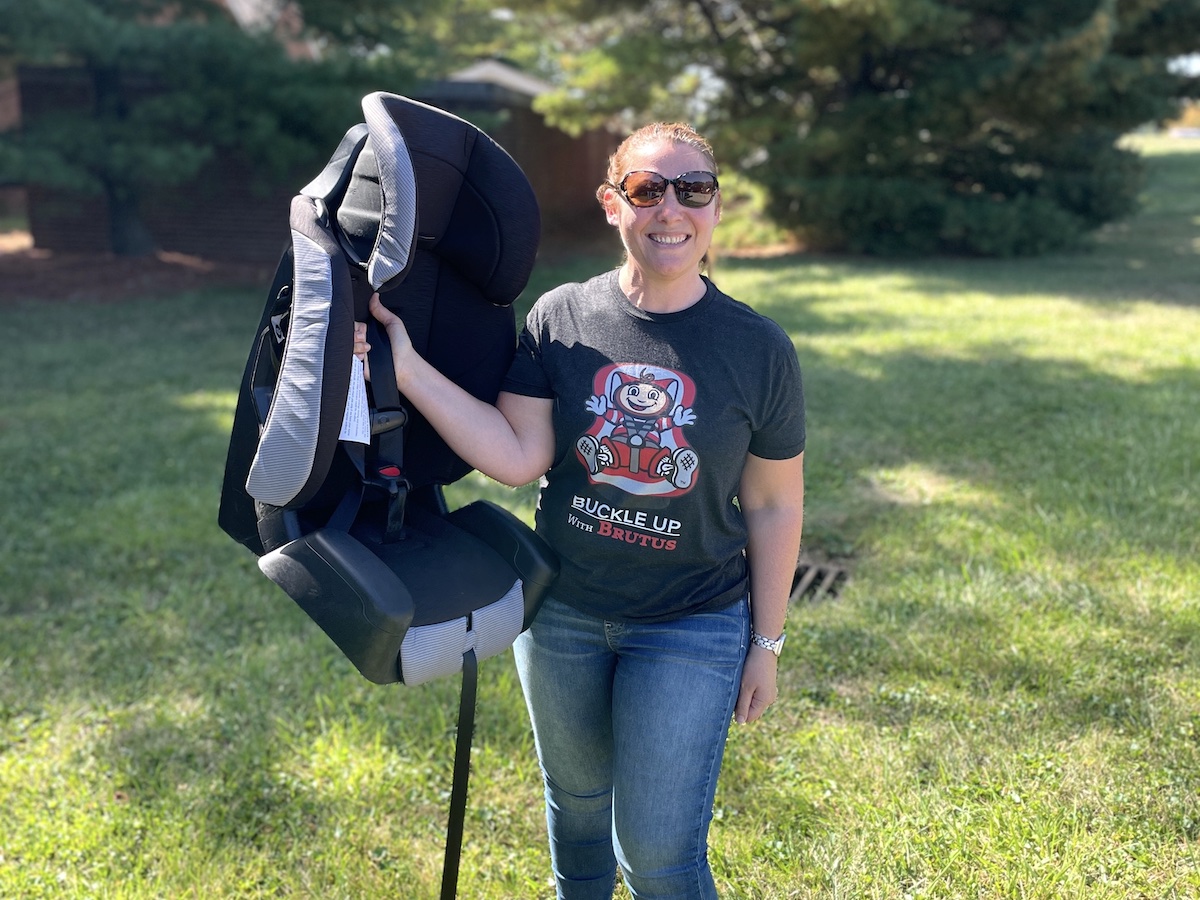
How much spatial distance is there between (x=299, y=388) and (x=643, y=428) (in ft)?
1.98

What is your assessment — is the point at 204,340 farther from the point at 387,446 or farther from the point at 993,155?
the point at 993,155

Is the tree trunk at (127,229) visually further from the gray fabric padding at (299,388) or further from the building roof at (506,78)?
the gray fabric padding at (299,388)

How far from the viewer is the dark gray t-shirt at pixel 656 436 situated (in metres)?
1.85

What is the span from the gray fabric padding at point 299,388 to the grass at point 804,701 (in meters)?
1.42

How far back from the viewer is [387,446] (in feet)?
5.83

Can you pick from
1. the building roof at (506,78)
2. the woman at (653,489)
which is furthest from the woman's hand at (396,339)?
the building roof at (506,78)

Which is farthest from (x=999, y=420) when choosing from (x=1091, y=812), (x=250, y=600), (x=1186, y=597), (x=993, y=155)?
(x=993, y=155)

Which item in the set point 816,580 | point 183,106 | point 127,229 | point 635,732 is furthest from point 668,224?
point 127,229

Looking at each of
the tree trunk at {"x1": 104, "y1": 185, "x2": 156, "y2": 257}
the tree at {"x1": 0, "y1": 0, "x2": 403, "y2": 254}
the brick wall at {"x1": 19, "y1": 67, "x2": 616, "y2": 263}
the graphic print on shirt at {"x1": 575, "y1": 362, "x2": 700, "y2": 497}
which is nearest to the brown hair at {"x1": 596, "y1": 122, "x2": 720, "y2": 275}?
the graphic print on shirt at {"x1": 575, "y1": 362, "x2": 700, "y2": 497}

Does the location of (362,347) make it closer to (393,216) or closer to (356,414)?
(356,414)

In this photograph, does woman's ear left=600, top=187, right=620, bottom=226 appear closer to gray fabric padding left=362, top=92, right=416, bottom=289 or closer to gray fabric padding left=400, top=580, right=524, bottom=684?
gray fabric padding left=362, top=92, right=416, bottom=289

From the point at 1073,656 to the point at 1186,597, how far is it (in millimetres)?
621

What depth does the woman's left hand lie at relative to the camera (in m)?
1.98

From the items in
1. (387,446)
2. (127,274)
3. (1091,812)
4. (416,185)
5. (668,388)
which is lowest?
(127,274)
